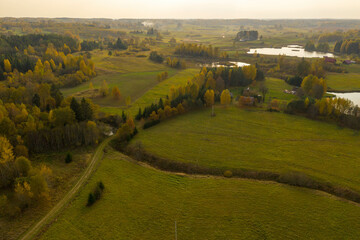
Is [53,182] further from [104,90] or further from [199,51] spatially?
[199,51]

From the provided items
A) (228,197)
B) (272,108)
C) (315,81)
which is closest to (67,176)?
(228,197)

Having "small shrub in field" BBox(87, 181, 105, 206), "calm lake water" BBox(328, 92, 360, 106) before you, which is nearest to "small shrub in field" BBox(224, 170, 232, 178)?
"small shrub in field" BBox(87, 181, 105, 206)

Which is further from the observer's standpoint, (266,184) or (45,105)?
(45,105)

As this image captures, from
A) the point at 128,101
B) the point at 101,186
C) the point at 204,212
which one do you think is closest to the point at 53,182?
the point at 101,186

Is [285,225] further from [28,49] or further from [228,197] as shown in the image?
[28,49]

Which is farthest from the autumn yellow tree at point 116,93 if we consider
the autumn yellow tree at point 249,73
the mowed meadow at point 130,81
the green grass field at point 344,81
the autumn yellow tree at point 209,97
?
the green grass field at point 344,81

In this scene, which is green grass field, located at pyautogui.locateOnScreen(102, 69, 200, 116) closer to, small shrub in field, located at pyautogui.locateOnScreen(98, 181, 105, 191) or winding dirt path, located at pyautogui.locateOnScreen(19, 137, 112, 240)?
winding dirt path, located at pyautogui.locateOnScreen(19, 137, 112, 240)
